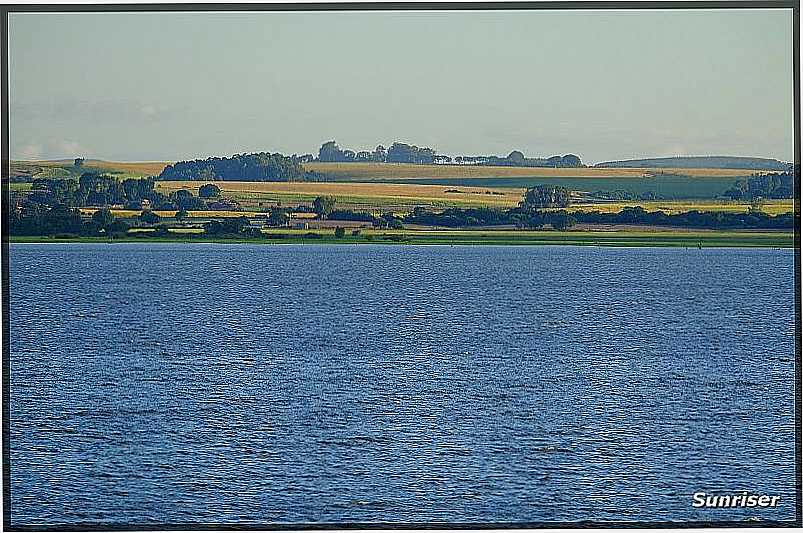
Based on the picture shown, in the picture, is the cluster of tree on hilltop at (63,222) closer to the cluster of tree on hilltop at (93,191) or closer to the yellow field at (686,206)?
the cluster of tree on hilltop at (93,191)

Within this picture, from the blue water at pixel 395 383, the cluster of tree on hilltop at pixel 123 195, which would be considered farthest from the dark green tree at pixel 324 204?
the blue water at pixel 395 383

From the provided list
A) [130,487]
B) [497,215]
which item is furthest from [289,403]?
[497,215]

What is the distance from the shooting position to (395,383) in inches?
766

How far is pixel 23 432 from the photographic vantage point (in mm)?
12250

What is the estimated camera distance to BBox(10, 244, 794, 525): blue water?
9531 mm

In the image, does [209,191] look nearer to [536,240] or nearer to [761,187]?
[536,240]

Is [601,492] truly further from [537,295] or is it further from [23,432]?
[537,295]

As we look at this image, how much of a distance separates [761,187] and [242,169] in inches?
473

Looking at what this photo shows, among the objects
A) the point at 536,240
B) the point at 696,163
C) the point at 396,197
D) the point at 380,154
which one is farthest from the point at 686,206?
the point at 380,154

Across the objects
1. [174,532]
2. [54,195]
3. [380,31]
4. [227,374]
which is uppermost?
[380,31]

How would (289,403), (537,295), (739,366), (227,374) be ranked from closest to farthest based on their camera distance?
(289,403), (739,366), (227,374), (537,295)

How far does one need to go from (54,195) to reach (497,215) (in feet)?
32.6

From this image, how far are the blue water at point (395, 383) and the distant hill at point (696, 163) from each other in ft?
6.80

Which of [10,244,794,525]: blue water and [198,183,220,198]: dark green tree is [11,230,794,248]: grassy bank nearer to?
[10,244,794,525]: blue water
